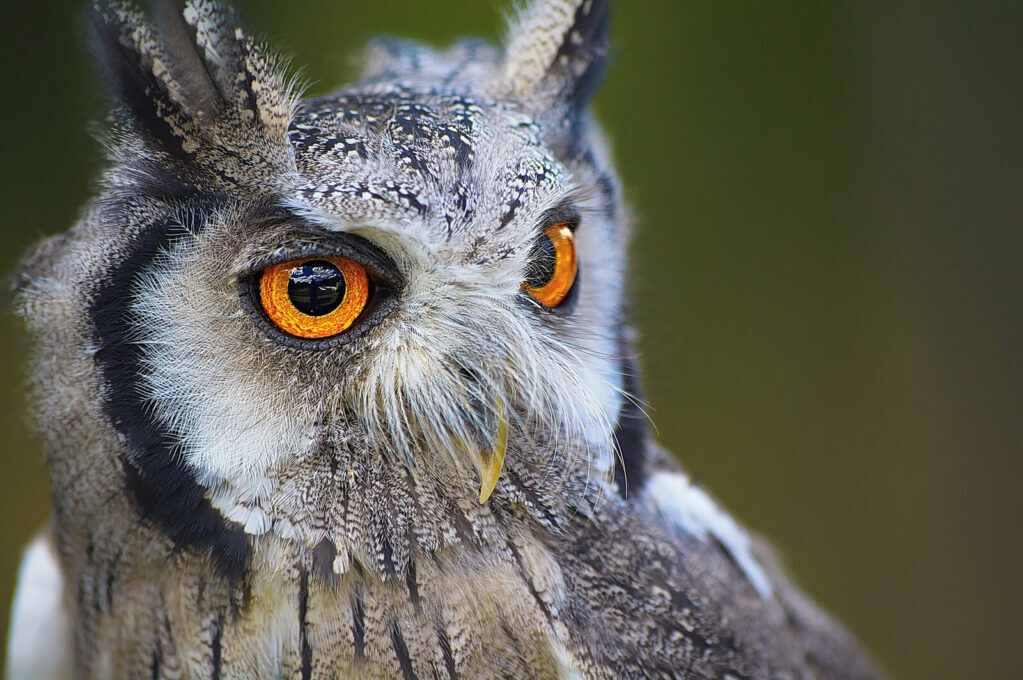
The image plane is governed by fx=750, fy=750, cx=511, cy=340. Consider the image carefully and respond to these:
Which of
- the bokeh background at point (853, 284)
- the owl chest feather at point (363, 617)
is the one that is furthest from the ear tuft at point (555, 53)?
the bokeh background at point (853, 284)

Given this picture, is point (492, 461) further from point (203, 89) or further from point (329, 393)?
point (203, 89)

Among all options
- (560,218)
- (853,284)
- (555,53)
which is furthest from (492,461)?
(853,284)

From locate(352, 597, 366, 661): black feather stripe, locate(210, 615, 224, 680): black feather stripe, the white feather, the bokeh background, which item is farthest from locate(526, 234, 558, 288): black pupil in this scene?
the bokeh background

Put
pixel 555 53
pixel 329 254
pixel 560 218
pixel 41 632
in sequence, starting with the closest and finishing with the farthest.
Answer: pixel 329 254, pixel 560 218, pixel 555 53, pixel 41 632

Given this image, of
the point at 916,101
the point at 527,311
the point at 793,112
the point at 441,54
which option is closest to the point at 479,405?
the point at 527,311

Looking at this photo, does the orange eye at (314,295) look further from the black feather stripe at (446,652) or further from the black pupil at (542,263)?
the black feather stripe at (446,652)

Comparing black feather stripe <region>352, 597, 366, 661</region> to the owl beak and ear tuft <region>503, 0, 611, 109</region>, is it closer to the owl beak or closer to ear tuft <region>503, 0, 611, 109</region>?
the owl beak
